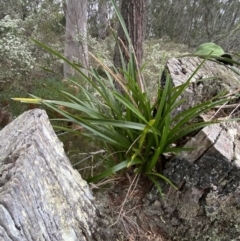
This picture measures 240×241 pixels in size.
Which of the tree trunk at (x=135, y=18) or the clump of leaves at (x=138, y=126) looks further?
the tree trunk at (x=135, y=18)

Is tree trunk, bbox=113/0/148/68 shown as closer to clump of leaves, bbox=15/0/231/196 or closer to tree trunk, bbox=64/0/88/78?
tree trunk, bbox=64/0/88/78

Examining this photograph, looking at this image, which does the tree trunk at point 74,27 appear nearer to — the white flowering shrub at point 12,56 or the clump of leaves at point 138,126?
the white flowering shrub at point 12,56

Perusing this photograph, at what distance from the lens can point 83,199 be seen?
109 centimetres

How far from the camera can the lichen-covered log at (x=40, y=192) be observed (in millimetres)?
812

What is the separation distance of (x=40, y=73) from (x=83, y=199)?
193 inches

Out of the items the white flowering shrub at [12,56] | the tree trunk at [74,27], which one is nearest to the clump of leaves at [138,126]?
the white flowering shrub at [12,56]

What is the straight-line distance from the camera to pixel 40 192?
0.90 m

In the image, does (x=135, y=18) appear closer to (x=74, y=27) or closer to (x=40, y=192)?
(x=74, y=27)

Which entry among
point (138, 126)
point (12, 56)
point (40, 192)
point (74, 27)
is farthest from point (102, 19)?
point (40, 192)

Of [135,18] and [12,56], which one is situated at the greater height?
[135,18]

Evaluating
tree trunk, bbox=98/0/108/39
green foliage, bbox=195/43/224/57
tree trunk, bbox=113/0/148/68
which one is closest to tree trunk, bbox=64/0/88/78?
tree trunk, bbox=113/0/148/68

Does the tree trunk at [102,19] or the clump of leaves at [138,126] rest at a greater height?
the clump of leaves at [138,126]

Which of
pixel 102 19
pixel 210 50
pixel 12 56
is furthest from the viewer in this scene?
pixel 102 19

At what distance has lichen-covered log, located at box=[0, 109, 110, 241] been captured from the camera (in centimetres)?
81
